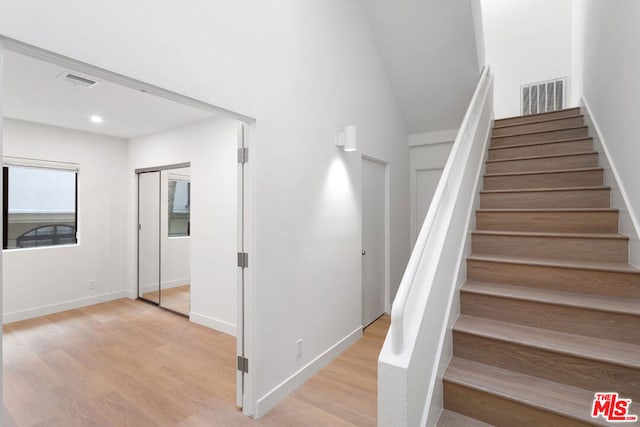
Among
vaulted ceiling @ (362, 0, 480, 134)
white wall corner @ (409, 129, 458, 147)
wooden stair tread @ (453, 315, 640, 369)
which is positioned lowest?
wooden stair tread @ (453, 315, 640, 369)

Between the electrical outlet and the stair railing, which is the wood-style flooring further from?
the stair railing

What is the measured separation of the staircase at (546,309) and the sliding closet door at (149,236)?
427 centimetres

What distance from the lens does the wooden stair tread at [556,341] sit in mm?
1521

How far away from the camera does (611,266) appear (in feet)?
6.28

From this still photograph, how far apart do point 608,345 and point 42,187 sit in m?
6.07

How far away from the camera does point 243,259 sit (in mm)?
2191

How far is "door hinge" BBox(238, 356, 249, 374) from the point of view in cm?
216

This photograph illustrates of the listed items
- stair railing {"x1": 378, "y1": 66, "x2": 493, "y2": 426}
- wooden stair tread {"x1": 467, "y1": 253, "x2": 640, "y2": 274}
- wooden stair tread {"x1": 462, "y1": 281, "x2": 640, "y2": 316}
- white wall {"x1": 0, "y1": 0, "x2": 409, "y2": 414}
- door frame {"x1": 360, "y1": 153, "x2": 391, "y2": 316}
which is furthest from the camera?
door frame {"x1": 360, "y1": 153, "x2": 391, "y2": 316}

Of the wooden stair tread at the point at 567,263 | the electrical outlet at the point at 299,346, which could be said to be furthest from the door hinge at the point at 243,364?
the wooden stair tread at the point at 567,263

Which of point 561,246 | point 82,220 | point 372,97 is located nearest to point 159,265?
point 82,220

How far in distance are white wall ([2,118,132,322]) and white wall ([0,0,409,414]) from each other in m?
2.53

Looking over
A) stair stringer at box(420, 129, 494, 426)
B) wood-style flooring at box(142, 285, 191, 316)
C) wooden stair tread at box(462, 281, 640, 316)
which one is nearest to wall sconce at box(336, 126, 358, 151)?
stair stringer at box(420, 129, 494, 426)

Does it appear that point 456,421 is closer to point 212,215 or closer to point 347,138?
point 347,138

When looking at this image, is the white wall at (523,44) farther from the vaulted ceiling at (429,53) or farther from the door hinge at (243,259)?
the door hinge at (243,259)
